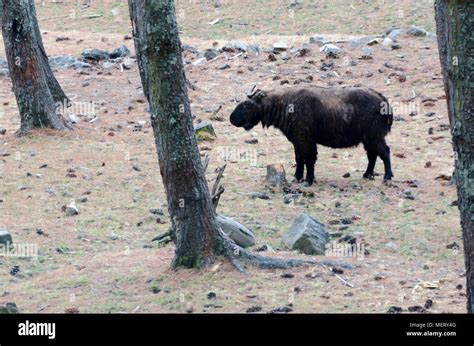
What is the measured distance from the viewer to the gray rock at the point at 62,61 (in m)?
23.2

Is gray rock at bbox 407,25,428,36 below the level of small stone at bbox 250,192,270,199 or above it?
above

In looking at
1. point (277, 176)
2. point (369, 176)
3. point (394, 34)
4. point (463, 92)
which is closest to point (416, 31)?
Answer: point (394, 34)

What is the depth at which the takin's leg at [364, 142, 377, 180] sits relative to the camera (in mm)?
14953

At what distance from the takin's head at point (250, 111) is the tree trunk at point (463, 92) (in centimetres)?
948

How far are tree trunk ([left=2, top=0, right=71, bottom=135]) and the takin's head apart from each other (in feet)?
11.0

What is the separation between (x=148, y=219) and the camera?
42.3ft

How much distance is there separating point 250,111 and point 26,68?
4074 millimetres

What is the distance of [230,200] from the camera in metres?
13.7

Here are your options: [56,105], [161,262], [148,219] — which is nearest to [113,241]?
[148,219]

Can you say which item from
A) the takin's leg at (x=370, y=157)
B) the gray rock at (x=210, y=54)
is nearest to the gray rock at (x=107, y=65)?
the gray rock at (x=210, y=54)

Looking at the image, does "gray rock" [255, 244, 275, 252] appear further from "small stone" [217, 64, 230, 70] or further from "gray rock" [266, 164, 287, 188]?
"small stone" [217, 64, 230, 70]

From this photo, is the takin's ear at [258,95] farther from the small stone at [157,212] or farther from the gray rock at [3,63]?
the gray rock at [3,63]

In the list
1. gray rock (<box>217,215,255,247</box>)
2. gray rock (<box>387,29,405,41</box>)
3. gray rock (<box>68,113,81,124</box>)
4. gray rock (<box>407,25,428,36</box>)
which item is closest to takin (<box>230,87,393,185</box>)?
gray rock (<box>217,215,255,247</box>)

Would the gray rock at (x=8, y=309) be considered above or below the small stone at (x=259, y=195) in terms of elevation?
above
